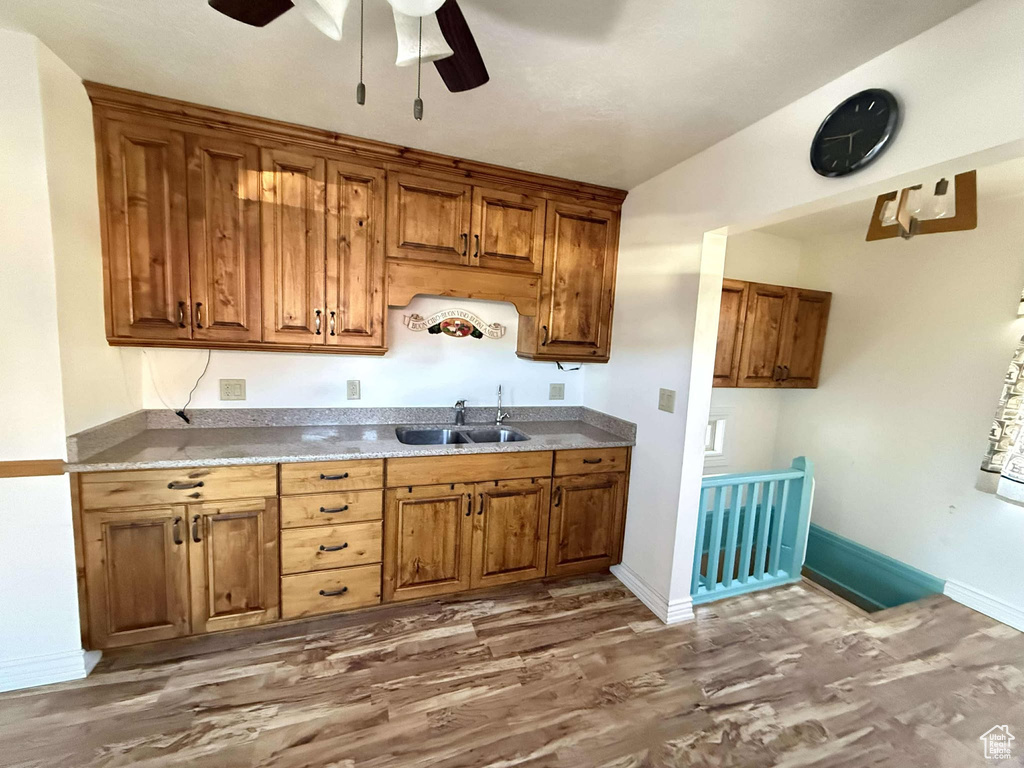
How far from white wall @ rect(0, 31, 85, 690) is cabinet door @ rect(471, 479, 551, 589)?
1.81 meters

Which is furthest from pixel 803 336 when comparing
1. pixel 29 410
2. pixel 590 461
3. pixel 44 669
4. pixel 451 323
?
pixel 44 669

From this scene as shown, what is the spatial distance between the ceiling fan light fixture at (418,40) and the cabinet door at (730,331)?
2.59m

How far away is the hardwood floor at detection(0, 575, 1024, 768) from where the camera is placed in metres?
1.55

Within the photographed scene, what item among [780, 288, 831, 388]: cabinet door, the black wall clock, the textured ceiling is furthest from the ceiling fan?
[780, 288, 831, 388]: cabinet door

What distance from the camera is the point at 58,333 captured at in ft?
5.40

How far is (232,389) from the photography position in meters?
2.38

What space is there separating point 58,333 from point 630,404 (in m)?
2.81

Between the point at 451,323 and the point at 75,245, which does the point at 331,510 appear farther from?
the point at 75,245

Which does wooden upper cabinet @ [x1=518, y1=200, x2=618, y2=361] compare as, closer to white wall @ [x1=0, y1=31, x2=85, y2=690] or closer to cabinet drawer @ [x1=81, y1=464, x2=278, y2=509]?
cabinet drawer @ [x1=81, y1=464, x2=278, y2=509]

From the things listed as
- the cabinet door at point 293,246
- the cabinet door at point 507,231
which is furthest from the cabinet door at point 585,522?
the cabinet door at point 293,246

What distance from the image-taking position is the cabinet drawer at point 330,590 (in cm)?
209

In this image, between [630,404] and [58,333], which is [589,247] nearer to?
[630,404]

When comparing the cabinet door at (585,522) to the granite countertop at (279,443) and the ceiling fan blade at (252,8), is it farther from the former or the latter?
the ceiling fan blade at (252,8)

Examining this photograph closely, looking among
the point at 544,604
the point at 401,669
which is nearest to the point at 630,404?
the point at 544,604
